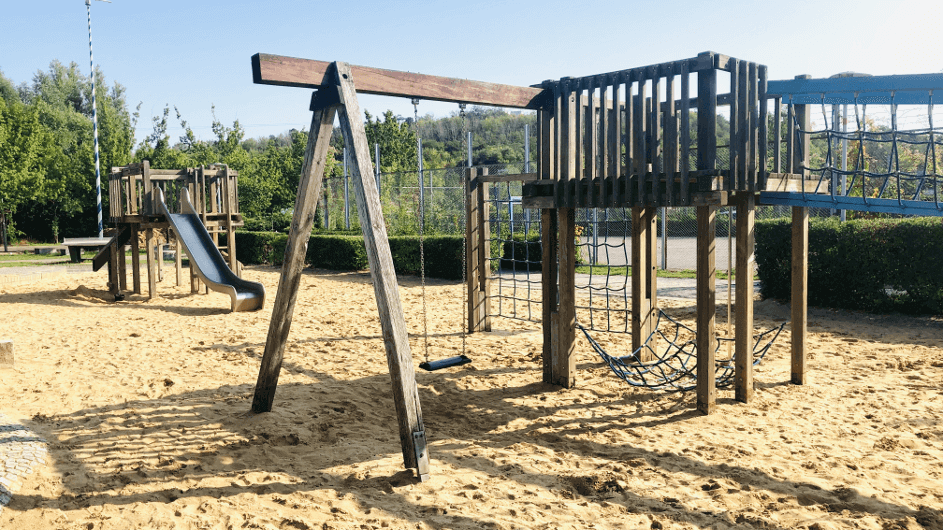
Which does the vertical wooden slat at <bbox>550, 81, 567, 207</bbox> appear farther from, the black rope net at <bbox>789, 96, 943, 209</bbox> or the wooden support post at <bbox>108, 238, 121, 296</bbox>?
the wooden support post at <bbox>108, 238, 121, 296</bbox>

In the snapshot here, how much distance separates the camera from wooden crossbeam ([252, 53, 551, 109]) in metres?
4.19

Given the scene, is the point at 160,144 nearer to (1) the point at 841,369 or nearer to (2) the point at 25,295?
(2) the point at 25,295

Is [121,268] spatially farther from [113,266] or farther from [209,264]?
[209,264]

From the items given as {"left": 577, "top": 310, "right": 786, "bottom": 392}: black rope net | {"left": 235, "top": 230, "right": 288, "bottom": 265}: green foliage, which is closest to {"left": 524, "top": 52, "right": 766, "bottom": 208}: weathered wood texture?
{"left": 577, "top": 310, "right": 786, "bottom": 392}: black rope net

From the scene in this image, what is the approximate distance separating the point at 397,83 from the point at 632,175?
1.97m

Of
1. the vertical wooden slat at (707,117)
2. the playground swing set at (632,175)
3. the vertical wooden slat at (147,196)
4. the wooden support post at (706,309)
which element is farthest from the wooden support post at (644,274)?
the vertical wooden slat at (147,196)

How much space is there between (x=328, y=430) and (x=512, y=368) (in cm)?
241

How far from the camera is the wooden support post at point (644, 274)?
649 cm

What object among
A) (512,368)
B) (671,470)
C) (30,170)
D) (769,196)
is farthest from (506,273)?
(30,170)

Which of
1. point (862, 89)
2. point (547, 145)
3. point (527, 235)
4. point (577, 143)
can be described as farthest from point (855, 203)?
point (527, 235)

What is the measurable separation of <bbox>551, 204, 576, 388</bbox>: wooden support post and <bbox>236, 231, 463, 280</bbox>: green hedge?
310 inches

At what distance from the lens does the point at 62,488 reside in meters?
3.87

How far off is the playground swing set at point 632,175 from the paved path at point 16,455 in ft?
4.68

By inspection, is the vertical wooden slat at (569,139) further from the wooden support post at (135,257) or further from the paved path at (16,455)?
the wooden support post at (135,257)
